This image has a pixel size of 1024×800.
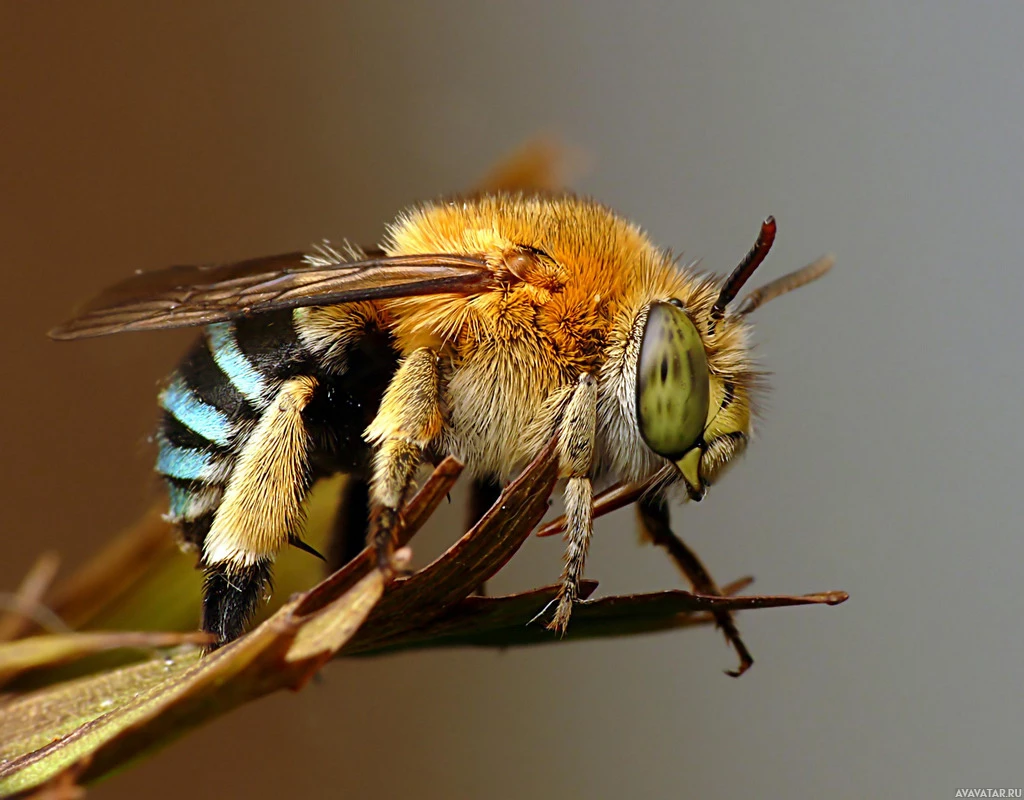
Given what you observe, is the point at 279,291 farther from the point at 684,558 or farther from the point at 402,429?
the point at 684,558

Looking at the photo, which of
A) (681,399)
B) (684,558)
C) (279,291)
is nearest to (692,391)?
(681,399)

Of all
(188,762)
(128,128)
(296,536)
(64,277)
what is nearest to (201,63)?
(128,128)

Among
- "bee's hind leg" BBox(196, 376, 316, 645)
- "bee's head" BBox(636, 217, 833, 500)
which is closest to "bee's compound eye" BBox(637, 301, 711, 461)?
"bee's head" BBox(636, 217, 833, 500)

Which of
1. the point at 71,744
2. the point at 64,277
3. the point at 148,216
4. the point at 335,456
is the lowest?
the point at 71,744

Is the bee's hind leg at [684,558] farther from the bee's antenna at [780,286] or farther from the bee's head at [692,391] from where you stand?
the bee's antenna at [780,286]

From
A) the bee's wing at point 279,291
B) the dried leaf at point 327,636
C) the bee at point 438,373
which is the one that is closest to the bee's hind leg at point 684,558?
the bee at point 438,373

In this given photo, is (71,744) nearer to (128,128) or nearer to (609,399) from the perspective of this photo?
(609,399)

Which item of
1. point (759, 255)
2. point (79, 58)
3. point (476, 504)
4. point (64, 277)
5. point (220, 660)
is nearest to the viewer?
point (220, 660)
